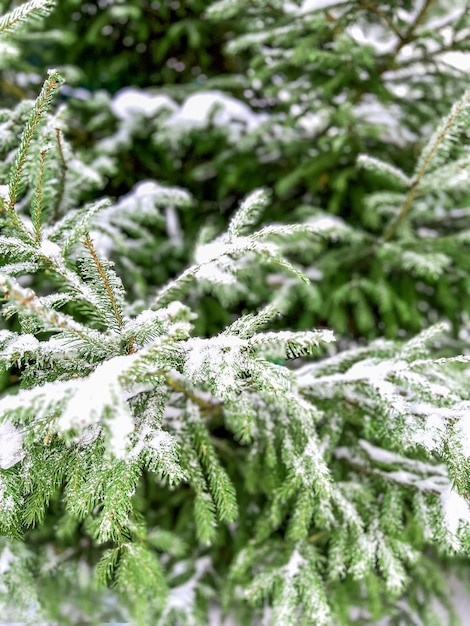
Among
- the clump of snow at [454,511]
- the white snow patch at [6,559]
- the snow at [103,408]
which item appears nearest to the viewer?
the snow at [103,408]

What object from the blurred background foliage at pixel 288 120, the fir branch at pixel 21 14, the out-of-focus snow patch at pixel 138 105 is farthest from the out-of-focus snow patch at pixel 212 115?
the fir branch at pixel 21 14

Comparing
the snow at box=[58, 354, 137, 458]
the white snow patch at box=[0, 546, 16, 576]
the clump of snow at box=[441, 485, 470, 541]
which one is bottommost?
the white snow patch at box=[0, 546, 16, 576]

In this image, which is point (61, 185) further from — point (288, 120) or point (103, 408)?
point (288, 120)

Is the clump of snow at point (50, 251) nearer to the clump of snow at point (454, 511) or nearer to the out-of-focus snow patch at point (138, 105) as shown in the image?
the clump of snow at point (454, 511)

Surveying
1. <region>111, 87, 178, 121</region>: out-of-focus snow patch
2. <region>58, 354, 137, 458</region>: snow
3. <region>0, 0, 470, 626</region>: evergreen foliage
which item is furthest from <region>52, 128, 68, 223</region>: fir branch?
<region>111, 87, 178, 121</region>: out-of-focus snow patch

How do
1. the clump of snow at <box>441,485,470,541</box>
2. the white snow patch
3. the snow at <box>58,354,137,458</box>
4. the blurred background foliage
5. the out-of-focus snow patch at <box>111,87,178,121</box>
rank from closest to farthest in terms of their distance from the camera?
the snow at <box>58,354,137,458</box>
the clump of snow at <box>441,485,470,541</box>
the white snow patch
the blurred background foliage
the out-of-focus snow patch at <box>111,87,178,121</box>

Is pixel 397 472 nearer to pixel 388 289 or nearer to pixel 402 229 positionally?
pixel 388 289

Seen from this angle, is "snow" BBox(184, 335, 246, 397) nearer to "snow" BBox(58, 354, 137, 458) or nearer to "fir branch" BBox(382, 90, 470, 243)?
"snow" BBox(58, 354, 137, 458)

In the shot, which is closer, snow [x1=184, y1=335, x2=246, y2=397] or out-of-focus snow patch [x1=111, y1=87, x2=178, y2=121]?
snow [x1=184, y1=335, x2=246, y2=397]
